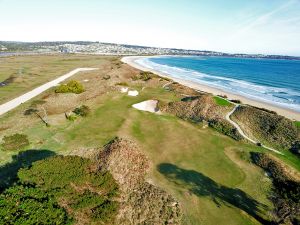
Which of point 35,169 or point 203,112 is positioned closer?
point 35,169

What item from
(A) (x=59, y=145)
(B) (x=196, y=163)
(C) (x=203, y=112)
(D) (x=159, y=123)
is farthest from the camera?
(C) (x=203, y=112)

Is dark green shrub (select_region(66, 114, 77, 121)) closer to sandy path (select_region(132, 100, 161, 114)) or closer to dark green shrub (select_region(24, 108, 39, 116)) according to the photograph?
dark green shrub (select_region(24, 108, 39, 116))

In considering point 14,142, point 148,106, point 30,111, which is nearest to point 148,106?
point 148,106

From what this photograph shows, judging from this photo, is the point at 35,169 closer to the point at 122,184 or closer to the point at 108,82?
the point at 122,184

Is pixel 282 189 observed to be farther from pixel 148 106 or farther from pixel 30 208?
pixel 148 106

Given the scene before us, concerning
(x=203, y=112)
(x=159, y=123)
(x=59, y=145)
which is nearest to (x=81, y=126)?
(x=59, y=145)

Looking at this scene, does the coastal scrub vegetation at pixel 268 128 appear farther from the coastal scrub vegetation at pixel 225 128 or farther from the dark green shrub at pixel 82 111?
the dark green shrub at pixel 82 111
